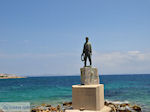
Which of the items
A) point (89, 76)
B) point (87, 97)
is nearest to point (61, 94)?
point (89, 76)

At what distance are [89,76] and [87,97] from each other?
0.95 m

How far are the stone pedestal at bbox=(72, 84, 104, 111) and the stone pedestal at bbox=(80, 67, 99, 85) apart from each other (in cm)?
34

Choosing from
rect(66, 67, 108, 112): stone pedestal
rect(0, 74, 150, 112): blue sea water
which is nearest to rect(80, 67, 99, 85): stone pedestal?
rect(66, 67, 108, 112): stone pedestal

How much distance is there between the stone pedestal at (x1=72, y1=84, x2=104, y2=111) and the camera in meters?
8.35

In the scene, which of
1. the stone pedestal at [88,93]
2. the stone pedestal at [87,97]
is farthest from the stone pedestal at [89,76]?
the stone pedestal at [87,97]

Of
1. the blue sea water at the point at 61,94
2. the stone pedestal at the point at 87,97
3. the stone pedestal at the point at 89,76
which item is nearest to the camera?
the stone pedestal at the point at 87,97

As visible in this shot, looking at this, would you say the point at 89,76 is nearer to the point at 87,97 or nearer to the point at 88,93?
the point at 88,93

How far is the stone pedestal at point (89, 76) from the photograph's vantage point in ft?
28.8

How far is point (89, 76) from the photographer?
880 centimetres

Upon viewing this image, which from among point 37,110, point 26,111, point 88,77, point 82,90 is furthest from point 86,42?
point 37,110

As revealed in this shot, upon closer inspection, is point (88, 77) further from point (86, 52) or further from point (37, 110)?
point (37, 110)

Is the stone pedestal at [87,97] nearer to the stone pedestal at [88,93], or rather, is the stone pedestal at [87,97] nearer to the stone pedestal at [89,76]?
the stone pedestal at [88,93]

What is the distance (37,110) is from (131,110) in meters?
8.59

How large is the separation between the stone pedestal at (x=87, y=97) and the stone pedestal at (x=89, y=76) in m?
0.34
